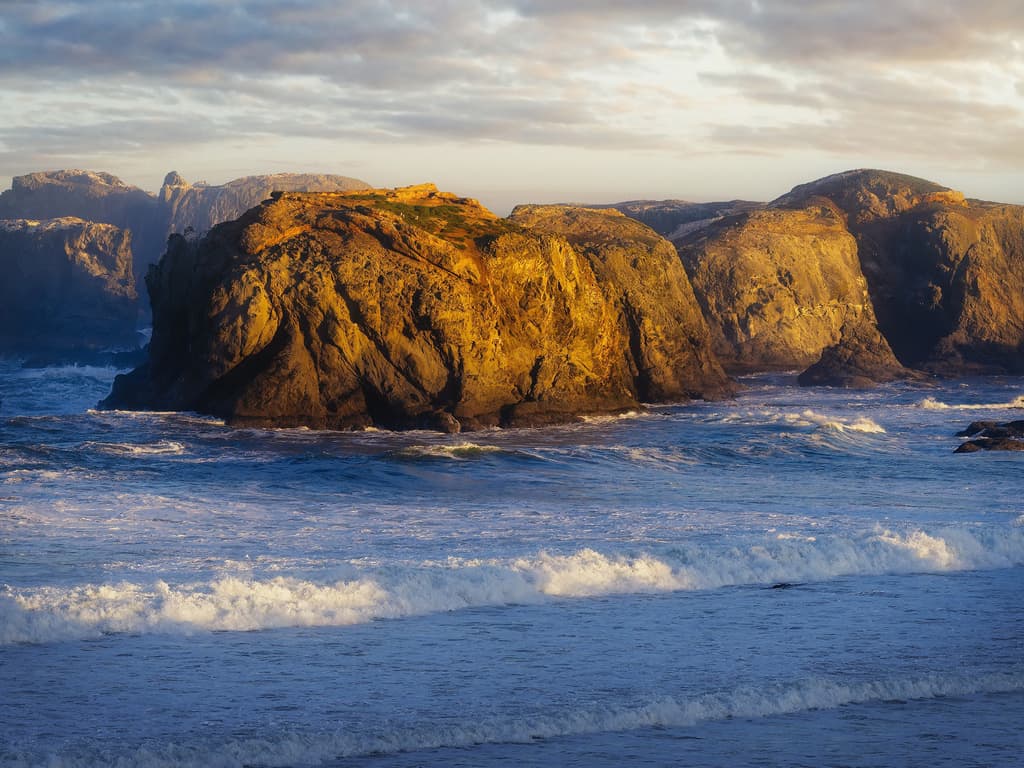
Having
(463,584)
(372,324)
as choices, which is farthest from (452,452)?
(463,584)

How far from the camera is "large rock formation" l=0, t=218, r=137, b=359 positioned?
87000 millimetres

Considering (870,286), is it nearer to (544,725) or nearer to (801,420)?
(801,420)

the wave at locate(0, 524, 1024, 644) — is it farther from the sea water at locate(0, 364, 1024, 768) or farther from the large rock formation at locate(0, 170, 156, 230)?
the large rock formation at locate(0, 170, 156, 230)

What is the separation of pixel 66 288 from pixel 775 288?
5851 centimetres

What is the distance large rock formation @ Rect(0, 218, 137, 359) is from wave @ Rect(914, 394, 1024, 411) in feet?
197

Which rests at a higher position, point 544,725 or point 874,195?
point 874,195

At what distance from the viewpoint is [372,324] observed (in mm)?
35281

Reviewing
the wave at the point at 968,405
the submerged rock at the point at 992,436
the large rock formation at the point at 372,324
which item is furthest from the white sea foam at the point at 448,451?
the wave at the point at 968,405

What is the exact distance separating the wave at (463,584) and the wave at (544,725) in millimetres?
3438

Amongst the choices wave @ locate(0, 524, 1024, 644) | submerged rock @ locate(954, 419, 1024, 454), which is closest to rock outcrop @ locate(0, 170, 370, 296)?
submerged rock @ locate(954, 419, 1024, 454)

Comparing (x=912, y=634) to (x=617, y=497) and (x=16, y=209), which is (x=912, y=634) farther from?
(x=16, y=209)

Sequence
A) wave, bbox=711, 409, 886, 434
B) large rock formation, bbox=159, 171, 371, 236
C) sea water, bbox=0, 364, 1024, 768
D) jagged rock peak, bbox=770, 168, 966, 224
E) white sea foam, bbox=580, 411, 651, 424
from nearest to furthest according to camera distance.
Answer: sea water, bbox=0, 364, 1024, 768 → wave, bbox=711, 409, 886, 434 → white sea foam, bbox=580, 411, 651, 424 → jagged rock peak, bbox=770, 168, 966, 224 → large rock formation, bbox=159, 171, 371, 236

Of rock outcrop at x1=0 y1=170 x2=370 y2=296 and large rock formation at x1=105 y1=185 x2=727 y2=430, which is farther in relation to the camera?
rock outcrop at x1=0 y1=170 x2=370 y2=296

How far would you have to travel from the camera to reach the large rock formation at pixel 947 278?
6431 cm
